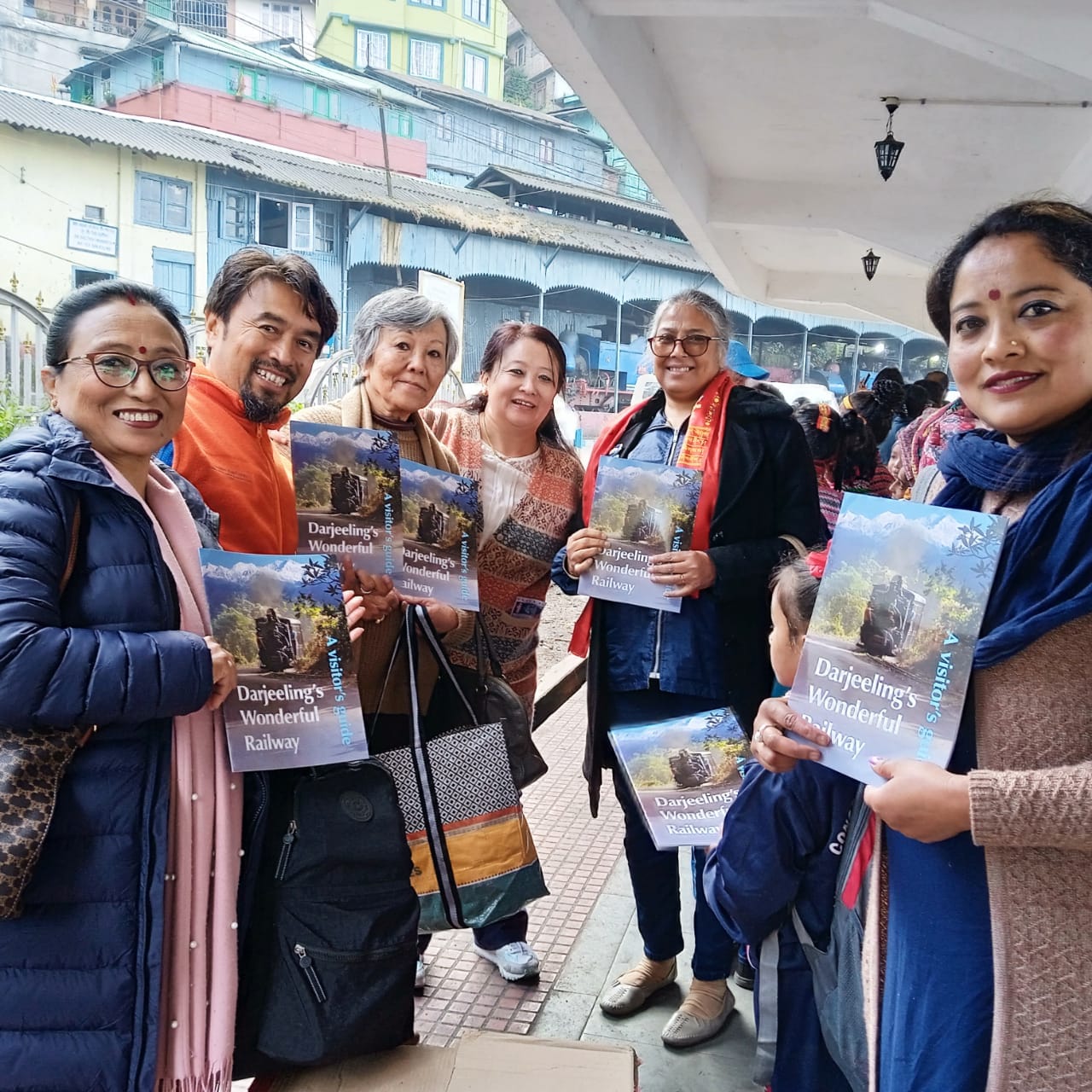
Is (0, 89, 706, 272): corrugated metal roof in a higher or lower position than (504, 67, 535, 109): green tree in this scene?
lower

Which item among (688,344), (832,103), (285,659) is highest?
(832,103)

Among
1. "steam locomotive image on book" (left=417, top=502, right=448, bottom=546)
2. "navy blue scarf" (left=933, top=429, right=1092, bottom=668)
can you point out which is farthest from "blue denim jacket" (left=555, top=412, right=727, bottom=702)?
"navy blue scarf" (left=933, top=429, right=1092, bottom=668)

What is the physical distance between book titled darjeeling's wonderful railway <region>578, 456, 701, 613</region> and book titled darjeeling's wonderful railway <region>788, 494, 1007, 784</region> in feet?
3.25

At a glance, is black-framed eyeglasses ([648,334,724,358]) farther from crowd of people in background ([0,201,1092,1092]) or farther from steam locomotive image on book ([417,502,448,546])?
steam locomotive image on book ([417,502,448,546])

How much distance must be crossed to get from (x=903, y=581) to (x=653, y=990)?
192cm

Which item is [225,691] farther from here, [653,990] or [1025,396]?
[653,990]

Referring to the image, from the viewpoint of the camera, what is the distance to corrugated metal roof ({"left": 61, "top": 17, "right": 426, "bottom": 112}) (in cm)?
2927

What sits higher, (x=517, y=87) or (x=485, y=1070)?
(x=517, y=87)

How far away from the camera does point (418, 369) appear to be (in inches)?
94.9

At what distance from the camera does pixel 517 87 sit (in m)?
47.9

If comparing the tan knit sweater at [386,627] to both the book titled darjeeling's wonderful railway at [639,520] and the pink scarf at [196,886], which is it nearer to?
the book titled darjeeling's wonderful railway at [639,520]

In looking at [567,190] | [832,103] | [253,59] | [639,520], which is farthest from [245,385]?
[253,59]

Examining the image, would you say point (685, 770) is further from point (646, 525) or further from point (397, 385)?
point (397, 385)

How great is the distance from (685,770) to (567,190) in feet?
103
